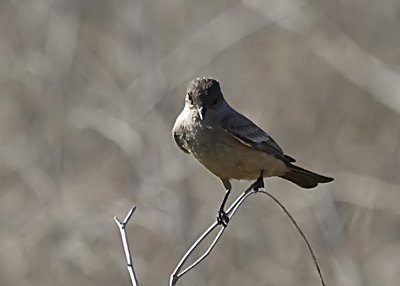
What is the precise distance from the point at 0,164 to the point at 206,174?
1742 millimetres

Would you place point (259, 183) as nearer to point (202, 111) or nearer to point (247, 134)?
point (247, 134)

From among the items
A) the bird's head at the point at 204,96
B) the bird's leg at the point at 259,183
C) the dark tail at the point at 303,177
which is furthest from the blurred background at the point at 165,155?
the bird's head at the point at 204,96

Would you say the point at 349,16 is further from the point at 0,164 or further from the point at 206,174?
the point at 0,164

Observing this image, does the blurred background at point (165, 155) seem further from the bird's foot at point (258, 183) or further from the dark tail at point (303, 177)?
the bird's foot at point (258, 183)

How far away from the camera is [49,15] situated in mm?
9266

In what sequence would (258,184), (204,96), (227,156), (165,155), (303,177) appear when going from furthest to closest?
(165,155), (303,177), (204,96), (258,184), (227,156)

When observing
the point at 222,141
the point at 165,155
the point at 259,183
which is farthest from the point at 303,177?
the point at 165,155

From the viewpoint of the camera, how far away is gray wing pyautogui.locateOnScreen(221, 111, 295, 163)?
5574 mm

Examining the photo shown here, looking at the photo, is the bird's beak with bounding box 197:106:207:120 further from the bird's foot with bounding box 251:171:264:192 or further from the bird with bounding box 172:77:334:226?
the bird's foot with bounding box 251:171:264:192

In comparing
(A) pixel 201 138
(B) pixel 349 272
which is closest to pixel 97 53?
(B) pixel 349 272

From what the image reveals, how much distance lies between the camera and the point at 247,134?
5.60 m

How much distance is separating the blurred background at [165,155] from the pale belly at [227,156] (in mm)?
1853

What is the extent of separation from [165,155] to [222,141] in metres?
2.43

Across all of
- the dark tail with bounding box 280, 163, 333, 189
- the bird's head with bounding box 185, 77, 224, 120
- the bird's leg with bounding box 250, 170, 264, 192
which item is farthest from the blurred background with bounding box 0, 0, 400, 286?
the bird's head with bounding box 185, 77, 224, 120
